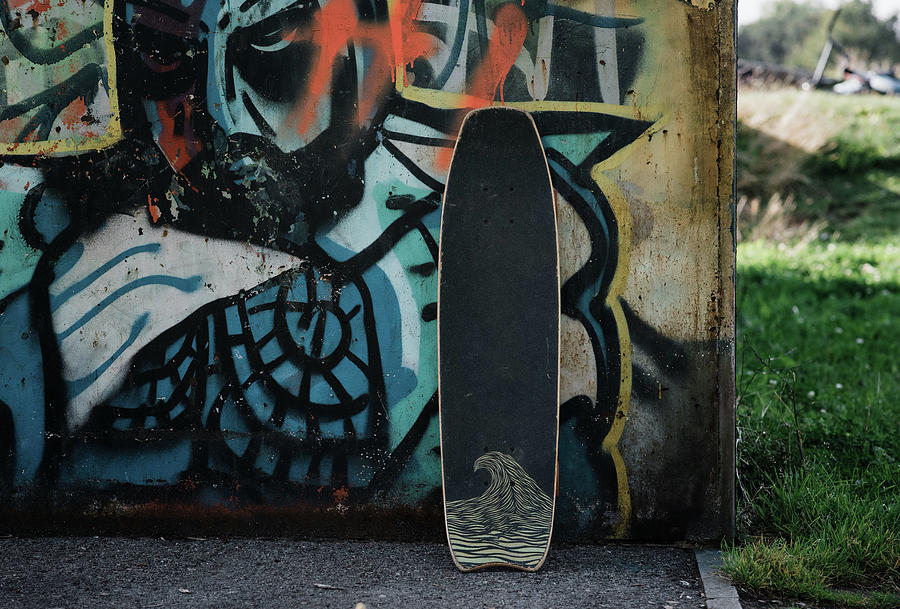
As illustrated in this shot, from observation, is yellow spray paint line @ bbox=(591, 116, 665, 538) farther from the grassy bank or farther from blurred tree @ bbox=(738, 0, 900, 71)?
blurred tree @ bbox=(738, 0, 900, 71)

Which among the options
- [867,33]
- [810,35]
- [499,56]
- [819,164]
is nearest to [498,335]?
[499,56]

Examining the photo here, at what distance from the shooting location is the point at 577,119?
2.67 m

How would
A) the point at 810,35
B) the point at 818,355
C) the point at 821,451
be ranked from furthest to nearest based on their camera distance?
1. the point at 810,35
2. the point at 818,355
3. the point at 821,451

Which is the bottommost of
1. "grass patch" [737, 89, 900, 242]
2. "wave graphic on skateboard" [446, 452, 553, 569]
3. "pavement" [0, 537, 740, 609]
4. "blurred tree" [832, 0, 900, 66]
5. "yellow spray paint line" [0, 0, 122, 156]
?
"pavement" [0, 537, 740, 609]

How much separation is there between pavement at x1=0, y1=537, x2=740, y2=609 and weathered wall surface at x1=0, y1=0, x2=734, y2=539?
0.12 meters

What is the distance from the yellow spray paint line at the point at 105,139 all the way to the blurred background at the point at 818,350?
8.69 feet

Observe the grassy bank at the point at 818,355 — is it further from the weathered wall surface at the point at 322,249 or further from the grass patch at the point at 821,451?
the weathered wall surface at the point at 322,249

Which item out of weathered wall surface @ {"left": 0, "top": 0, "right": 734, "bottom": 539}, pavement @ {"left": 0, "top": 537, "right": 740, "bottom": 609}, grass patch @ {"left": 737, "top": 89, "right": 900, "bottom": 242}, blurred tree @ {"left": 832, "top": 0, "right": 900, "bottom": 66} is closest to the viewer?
pavement @ {"left": 0, "top": 537, "right": 740, "bottom": 609}

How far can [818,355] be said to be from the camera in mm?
5180

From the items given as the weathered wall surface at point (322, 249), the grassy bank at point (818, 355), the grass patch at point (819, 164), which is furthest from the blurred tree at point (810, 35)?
the weathered wall surface at point (322, 249)

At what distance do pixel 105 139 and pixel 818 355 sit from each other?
178 inches

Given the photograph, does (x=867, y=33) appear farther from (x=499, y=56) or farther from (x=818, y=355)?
(x=499, y=56)

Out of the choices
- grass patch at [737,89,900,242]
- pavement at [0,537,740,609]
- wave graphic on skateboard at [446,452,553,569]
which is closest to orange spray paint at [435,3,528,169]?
wave graphic on skateboard at [446,452,553,569]

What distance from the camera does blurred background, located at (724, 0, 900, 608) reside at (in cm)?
258
